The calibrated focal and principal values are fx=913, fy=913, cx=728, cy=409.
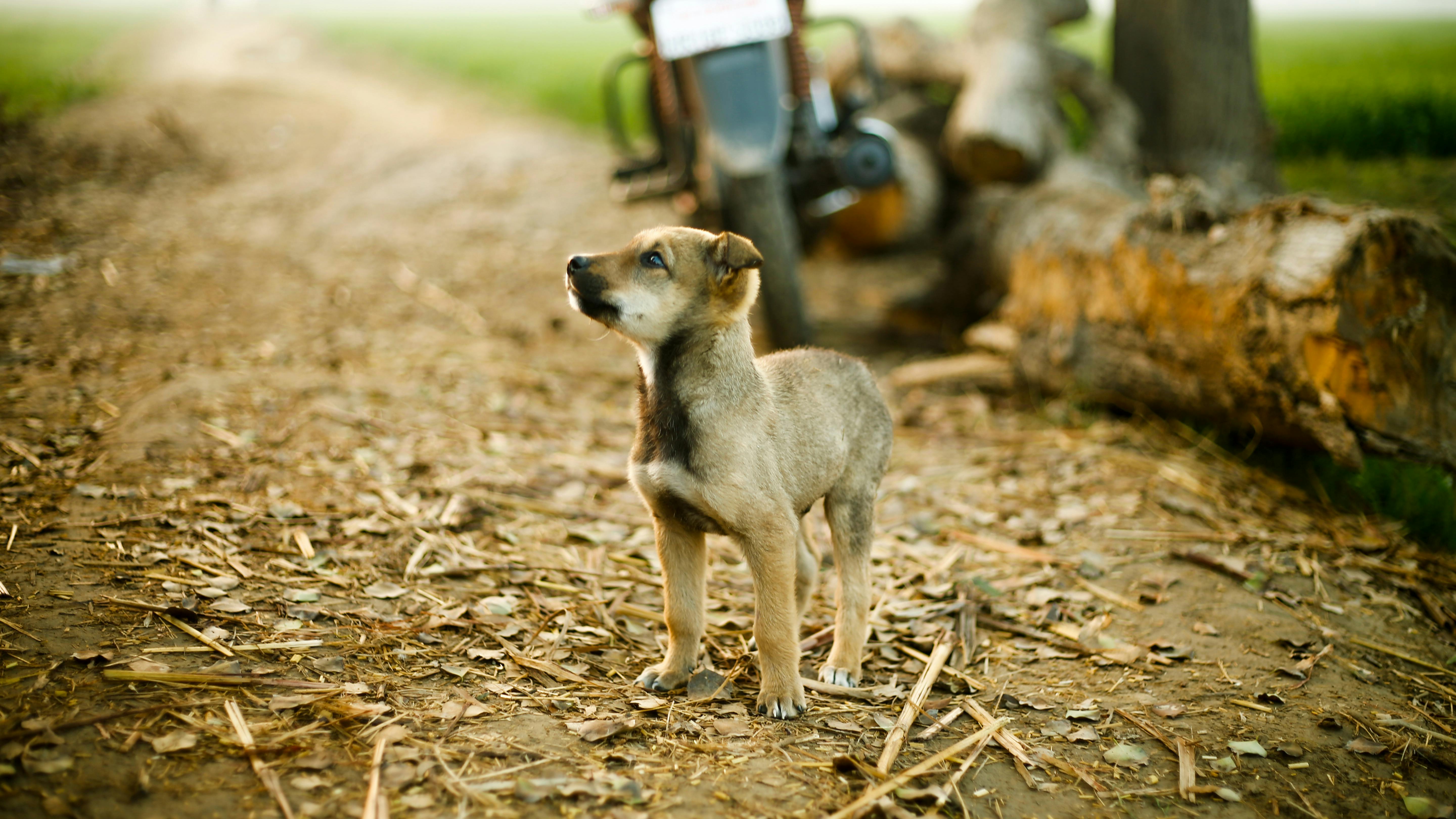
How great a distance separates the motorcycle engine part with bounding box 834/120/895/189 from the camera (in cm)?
674

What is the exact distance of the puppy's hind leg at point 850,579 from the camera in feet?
12.2

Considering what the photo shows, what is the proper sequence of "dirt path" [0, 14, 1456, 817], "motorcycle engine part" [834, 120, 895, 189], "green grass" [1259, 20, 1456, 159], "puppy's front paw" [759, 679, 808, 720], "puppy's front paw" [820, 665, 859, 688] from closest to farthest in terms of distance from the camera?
"dirt path" [0, 14, 1456, 817], "puppy's front paw" [759, 679, 808, 720], "puppy's front paw" [820, 665, 859, 688], "motorcycle engine part" [834, 120, 895, 189], "green grass" [1259, 20, 1456, 159]

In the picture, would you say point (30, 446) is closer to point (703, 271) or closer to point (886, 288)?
point (703, 271)

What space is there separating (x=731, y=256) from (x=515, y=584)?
186 cm

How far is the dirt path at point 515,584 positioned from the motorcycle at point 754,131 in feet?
4.48

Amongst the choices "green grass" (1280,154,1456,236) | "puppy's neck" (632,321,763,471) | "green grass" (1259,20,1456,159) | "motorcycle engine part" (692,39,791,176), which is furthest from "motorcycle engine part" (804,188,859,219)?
"green grass" (1259,20,1456,159)

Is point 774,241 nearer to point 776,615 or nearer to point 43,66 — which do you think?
point 776,615

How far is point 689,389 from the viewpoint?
3.33 metres

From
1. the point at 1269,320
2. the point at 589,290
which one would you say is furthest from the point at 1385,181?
the point at 589,290

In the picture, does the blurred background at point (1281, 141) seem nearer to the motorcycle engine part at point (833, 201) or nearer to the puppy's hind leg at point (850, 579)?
the motorcycle engine part at point (833, 201)

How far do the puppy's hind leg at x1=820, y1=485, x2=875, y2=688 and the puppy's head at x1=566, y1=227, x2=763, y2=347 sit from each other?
0.94 metres

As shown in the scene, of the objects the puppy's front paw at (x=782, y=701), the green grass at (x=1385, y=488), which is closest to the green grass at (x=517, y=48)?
the green grass at (x=1385, y=488)

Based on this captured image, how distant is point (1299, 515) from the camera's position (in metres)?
5.03

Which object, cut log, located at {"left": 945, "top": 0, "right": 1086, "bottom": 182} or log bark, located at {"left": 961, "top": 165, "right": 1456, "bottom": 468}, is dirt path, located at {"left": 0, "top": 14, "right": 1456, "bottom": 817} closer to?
log bark, located at {"left": 961, "top": 165, "right": 1456, "bottom": 468}
